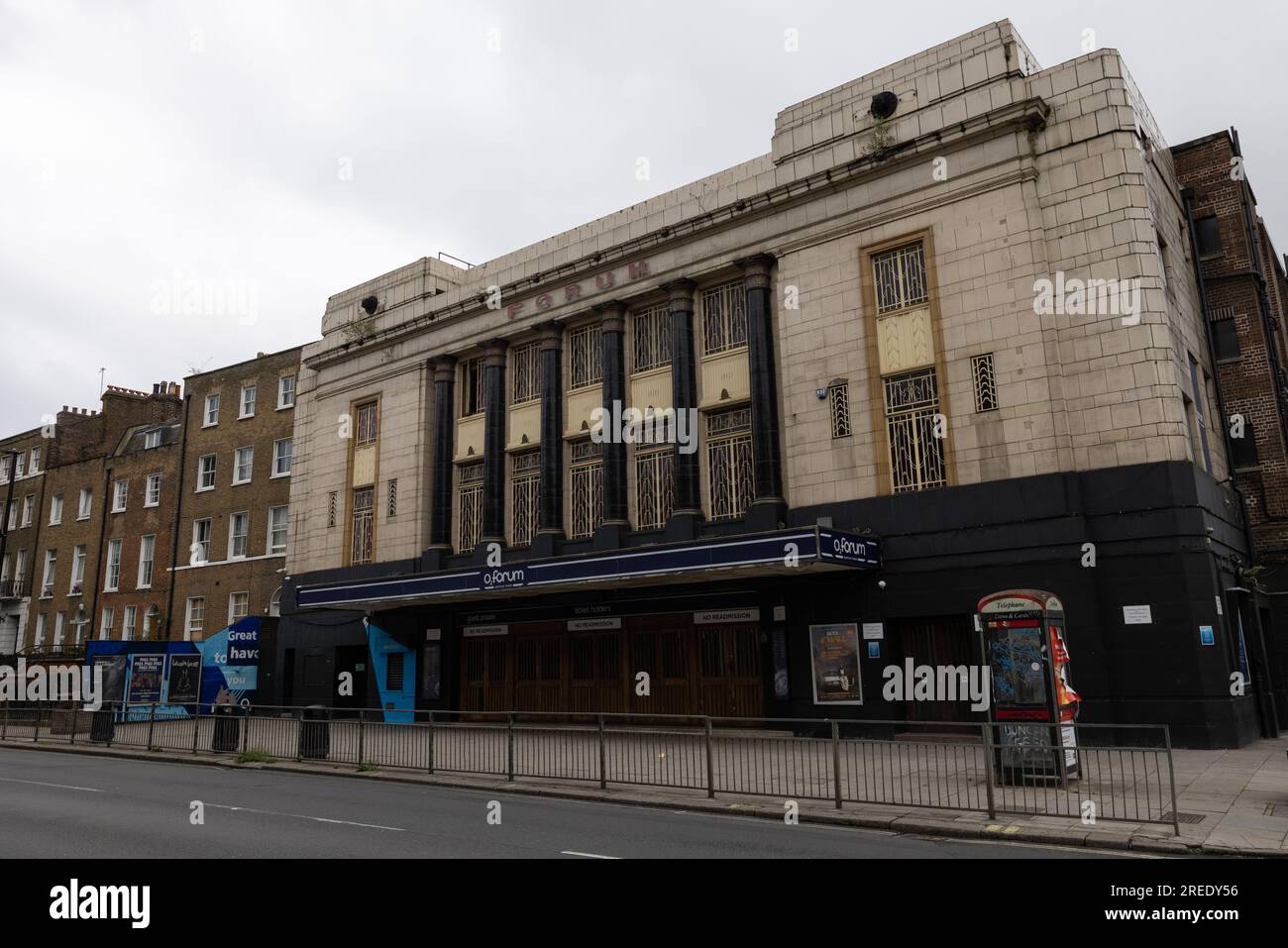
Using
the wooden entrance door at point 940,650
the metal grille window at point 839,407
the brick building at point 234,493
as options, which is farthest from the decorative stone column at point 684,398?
the brick building at point 234,493

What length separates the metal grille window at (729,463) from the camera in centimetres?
2212

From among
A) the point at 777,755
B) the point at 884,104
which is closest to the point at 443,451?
the point at 884,104

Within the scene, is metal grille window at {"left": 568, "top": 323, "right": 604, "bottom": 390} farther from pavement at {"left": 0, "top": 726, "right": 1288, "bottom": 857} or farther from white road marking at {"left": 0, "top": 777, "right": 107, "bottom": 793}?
white road marking at {"left": 0, "top": 777, "right": 107, "bottom": 793}

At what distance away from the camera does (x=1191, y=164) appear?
23375mm

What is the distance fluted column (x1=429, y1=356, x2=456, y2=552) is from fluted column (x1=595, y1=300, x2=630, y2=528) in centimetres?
630

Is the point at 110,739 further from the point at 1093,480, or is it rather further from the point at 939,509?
the point at 1093,480

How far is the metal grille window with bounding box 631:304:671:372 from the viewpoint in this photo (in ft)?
80.1

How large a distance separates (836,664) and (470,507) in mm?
13192

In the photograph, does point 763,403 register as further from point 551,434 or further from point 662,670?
point 662,670

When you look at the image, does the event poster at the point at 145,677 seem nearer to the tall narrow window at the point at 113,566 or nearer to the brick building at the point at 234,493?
the brick building at the point at 234,493

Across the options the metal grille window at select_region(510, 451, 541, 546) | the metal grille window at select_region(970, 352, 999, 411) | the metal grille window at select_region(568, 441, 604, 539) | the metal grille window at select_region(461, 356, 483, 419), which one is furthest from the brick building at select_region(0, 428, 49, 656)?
the metal grille window at select_region(970, 352, 999, 411)

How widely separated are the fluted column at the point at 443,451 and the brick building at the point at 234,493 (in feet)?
30.5

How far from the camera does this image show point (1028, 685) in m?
12.1
